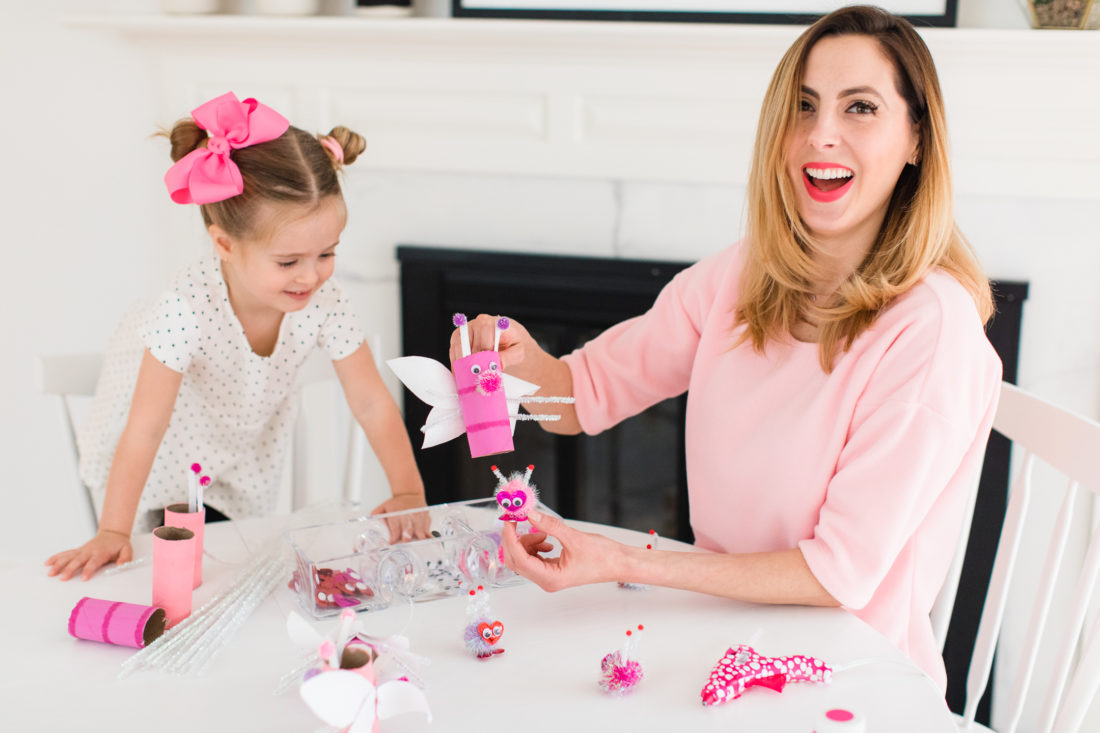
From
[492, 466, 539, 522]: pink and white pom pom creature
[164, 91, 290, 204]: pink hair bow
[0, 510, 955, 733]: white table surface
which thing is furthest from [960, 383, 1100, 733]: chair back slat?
[164, 91, 290, 204]: pink hair bow

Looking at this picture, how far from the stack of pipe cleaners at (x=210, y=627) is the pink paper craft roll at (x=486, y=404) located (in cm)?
31

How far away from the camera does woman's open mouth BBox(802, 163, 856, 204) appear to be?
124cm

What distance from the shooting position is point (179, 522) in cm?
115

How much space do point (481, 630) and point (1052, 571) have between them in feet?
2.52

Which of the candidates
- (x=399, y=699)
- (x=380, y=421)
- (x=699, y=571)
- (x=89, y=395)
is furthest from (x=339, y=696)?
(x=89, y=395)

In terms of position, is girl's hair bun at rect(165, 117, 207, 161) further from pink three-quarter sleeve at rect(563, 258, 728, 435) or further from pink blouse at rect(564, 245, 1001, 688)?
pink blouse at rect(564, 245, 1001, 688)

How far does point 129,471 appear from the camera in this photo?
139 cm

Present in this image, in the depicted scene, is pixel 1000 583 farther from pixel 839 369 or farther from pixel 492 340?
pixel 492 340

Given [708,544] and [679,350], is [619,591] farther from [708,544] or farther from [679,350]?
[679,350]

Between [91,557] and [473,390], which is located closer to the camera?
[473,390]

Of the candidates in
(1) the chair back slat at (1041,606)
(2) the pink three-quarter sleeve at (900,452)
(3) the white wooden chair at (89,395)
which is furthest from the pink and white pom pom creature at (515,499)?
(1) the chair back slat at (1041,606)

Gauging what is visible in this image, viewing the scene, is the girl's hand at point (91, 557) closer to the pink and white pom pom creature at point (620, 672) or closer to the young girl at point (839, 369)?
the young girl at point (839, 369)

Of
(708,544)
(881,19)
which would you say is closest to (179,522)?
(708,544)

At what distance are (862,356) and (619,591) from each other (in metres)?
0.40
